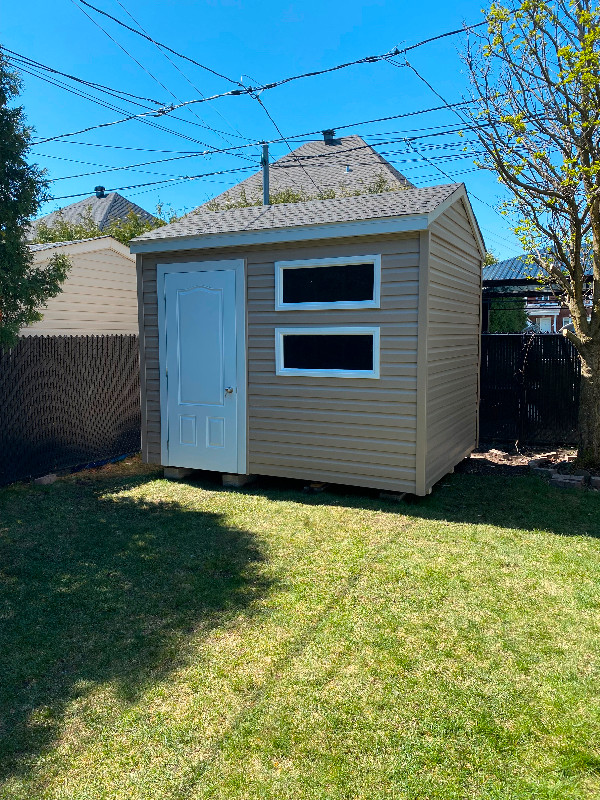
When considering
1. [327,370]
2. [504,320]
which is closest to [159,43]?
[327,370]

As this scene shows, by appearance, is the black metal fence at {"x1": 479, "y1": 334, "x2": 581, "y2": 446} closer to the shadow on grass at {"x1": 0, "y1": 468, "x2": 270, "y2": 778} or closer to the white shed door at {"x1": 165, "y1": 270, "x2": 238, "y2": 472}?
the white shed door at {"x1": 165, "y1": 270, "x2": 238, "y2": 472}

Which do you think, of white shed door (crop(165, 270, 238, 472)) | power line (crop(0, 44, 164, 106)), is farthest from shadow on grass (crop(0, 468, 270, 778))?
power line (crop(0, 44, 164, 106))

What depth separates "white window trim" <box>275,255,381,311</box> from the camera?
208 inches

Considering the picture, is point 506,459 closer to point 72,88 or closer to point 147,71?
point 147,71

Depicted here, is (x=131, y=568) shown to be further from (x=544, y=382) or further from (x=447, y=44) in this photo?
(x=447, y=44)

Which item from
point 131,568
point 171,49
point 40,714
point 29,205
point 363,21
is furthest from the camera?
point 363,21

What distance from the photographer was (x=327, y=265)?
5547mm

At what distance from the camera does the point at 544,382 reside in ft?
25.7

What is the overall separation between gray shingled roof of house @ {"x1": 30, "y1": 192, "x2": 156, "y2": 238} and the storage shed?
14.3 m

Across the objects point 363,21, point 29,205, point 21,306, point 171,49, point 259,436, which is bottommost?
point 259,436

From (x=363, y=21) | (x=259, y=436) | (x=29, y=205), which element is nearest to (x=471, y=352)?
(x=259, y=436)

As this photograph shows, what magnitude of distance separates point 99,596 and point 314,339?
3.19 meters

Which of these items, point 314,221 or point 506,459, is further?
point 506,459

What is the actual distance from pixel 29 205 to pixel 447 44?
254 inches
